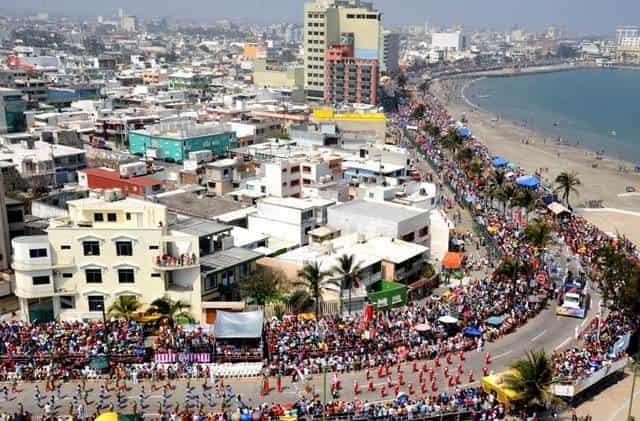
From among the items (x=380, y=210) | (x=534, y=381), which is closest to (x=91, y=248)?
(x=380, y=210)

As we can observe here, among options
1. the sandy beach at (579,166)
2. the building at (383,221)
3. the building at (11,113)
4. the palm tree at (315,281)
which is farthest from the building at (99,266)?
the building at (11,113)

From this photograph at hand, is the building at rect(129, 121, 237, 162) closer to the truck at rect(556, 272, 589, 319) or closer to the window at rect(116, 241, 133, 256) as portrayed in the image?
the window at rect(116, 241, 133, 256)

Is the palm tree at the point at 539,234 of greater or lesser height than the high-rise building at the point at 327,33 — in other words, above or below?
below

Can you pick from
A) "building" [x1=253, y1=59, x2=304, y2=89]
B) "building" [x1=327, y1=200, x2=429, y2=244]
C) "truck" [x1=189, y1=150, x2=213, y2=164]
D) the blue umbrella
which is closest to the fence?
the blue umbrella

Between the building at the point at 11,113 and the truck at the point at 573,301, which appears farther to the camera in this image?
the building at the point at 11,113

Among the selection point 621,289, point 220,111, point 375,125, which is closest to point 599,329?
point 621,289

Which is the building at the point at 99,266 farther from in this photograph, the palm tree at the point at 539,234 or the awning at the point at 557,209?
the awning at the point at 557,209

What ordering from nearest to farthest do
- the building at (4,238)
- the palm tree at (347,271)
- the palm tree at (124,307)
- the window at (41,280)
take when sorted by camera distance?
1. the palm tree at (124,307)
2. the window at (41,280)
3. the palm tree at (347,271)
4. the building at (4,238)
